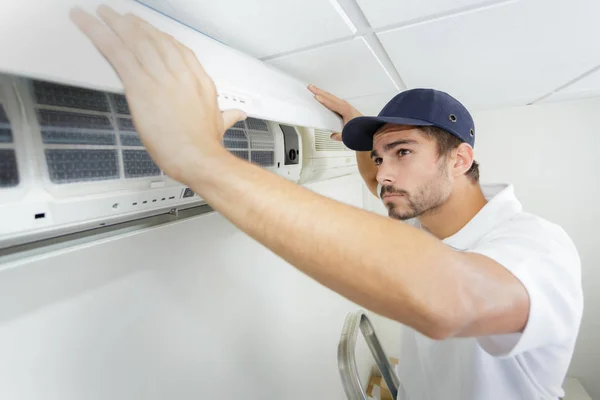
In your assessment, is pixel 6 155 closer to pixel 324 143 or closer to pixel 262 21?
pixel 262 21

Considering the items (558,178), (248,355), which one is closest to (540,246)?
(248,355)

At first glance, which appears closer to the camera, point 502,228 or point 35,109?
point 35,109

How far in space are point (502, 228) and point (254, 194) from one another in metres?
0.70

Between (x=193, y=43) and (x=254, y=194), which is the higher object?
(x=193, y=43)

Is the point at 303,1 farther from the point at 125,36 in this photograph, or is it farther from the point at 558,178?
the point at 558,178

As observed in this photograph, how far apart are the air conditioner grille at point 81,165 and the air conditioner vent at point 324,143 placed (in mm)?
868

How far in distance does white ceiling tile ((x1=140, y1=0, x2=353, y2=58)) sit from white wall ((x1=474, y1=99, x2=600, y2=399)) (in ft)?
7.39

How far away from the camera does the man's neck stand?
973 mm

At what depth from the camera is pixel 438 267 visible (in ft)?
1.35

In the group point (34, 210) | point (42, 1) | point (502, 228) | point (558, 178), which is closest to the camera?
point (42, 1)

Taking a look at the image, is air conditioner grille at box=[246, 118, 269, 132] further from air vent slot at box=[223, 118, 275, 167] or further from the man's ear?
the man's ear

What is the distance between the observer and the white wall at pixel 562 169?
7.01ft

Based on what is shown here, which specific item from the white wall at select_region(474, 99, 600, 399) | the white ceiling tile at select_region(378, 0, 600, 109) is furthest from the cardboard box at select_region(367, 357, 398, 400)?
the white ceiling tile at select_region(378, 0, 600, 109)

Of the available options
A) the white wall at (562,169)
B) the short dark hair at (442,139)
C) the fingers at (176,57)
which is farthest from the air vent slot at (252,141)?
the white wall at (562,169)
